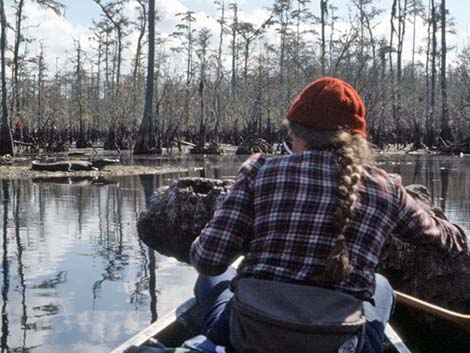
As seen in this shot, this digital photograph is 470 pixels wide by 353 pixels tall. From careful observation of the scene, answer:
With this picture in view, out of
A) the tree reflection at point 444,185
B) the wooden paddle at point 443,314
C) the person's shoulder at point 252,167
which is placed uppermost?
the person's shoulder at point 252,167

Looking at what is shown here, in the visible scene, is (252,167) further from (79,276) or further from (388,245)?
(79,276)

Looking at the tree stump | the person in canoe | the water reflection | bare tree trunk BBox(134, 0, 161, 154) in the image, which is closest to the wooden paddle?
the tree stump

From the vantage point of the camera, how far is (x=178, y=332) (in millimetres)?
2961

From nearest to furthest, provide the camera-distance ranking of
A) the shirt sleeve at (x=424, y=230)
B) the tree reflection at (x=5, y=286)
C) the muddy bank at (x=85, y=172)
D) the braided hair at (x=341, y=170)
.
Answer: the braided hair at (x=341, y=170)
the shirt sleeve at (x=424, y=230)
the tree reflection at (x=5, y=286)
the muddy bank at (x=85, y=172)

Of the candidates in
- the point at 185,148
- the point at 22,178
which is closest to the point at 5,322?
the point at 22,178

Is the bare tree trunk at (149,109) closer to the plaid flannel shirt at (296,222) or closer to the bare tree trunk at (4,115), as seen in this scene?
the bare tree trunk at (4,115)

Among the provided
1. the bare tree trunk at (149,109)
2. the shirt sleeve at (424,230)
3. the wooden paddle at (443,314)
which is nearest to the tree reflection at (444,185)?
the wooden paddle at (443,314)

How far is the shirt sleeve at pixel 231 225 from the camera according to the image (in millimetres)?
2258

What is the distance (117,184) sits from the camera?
1234cm

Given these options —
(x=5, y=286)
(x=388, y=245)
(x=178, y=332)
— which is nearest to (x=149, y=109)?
(x=5, y=286)

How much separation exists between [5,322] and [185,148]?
95.8 ft

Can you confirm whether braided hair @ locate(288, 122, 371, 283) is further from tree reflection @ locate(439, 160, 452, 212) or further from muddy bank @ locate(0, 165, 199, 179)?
muddy bank @ locate(0, 165, 199, 179)

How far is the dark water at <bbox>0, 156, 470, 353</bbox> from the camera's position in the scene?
374 cm

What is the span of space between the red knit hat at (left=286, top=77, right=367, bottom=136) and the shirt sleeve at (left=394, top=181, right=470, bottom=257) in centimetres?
26
